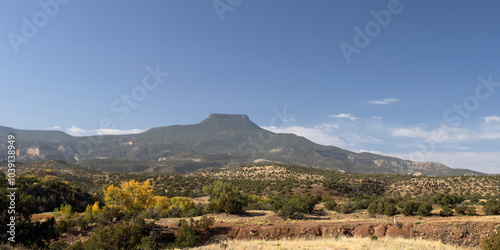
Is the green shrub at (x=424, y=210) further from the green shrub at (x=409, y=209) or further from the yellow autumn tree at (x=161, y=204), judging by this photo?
the yellow autumn tree at (x=161, y=204)

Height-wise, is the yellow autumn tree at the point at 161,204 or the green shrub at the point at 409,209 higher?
the green shrub at the point at 409,209

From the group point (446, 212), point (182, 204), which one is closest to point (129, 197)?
point (182, 204)

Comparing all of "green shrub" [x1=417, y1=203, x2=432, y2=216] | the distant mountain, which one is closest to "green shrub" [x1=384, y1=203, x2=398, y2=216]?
"green shrub" [x1=417, y1=203, x2=432, y2=216]

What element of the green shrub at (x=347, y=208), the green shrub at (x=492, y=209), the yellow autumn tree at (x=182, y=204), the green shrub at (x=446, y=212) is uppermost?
the green shrub at (x=492, y=209)

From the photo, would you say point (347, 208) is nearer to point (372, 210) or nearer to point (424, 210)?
point (372, 210)

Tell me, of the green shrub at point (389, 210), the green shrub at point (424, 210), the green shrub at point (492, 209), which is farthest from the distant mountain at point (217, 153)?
the green shrub at point (492, 209)

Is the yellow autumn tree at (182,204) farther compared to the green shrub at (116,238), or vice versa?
the yellow autumn tree at (182,204)

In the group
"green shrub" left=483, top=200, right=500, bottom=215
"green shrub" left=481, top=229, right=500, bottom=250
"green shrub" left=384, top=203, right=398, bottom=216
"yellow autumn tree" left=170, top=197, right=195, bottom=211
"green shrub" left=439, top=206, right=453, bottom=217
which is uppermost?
"green shrub" left=481, top=229, right=500, bottom=250

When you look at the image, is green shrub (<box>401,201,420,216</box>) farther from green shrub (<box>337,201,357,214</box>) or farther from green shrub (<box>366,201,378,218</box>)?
green shrub (<box>337,201,357,214</box>)

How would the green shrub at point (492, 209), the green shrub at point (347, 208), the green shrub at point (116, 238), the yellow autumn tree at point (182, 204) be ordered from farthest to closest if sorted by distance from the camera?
1. the yellow autumn tree at point (182, 204)
2. the green shrub at point (347, 208)
3. the green shrub at point (492, 209)
4. the green shrub at point (116, 238)

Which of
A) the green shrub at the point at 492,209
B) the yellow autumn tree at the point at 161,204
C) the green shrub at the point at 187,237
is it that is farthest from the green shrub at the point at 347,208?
the yellow autumn tree at the point at 161,204

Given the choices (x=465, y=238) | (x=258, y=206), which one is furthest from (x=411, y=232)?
(x=258, y=206)

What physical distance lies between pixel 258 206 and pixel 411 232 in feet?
50.6

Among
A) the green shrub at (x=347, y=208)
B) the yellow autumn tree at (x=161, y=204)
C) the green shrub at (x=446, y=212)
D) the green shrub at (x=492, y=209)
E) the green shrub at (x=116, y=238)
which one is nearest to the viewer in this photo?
the green shrub at (x=116, y=238)
